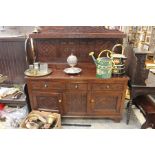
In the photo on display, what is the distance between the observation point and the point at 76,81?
1754mm

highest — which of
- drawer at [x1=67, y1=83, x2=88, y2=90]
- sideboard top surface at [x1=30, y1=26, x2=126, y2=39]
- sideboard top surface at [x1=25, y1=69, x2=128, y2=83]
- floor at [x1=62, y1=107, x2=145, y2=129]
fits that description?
sideboard top surface at [x1=30, y1=26, x2=126, y2=39]

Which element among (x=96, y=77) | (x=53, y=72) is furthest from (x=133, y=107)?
(x=53, y=72)

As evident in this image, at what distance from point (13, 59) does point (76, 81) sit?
890 mm

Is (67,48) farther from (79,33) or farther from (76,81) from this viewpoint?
(76,81)

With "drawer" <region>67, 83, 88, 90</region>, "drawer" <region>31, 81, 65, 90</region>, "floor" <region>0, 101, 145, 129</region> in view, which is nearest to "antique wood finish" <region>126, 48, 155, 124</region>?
"floor" <region>0, 101, 145, 129</region>

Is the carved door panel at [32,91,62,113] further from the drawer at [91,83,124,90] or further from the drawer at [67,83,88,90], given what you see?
the drawer at [91,83,124,90]

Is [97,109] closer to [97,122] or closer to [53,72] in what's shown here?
[97,122]

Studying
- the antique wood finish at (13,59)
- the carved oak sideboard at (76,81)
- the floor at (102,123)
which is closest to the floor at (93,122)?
the floor at (102,123)

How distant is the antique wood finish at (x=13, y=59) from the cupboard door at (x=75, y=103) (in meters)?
0.70

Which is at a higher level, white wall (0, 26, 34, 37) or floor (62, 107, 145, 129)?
white wall (0, 26, 34, 37)

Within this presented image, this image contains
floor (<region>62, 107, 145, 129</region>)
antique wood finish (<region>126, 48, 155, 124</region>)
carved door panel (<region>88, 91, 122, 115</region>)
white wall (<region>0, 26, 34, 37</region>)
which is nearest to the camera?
antique wood finish (<region>126, 48, 155, 124</region>)

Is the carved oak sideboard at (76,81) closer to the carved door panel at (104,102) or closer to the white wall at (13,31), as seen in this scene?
the carved door panel at (104,102)

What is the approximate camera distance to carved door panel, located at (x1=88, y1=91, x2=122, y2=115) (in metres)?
1.83
